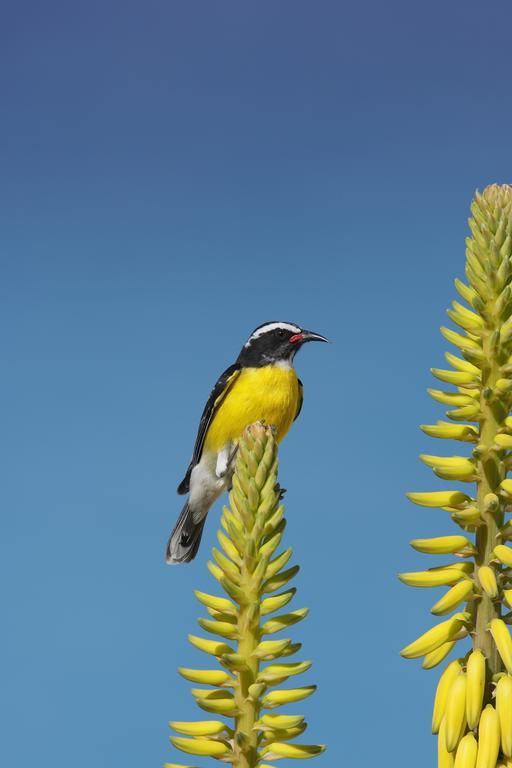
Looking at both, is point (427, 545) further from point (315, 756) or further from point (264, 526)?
point (315, 756)

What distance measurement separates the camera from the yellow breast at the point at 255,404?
13375 millimetres

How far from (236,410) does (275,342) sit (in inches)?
57.4

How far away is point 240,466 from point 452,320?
1.06 meters

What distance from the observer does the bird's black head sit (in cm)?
1432

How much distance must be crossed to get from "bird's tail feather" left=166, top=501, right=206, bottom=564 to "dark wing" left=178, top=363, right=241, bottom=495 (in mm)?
920

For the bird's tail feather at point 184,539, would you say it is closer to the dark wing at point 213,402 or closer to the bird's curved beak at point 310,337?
the dark wing at point 213,402

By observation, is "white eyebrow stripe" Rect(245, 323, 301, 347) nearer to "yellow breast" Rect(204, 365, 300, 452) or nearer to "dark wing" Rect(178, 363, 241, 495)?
"dark wing" Rect(178, 363, 241, 495)

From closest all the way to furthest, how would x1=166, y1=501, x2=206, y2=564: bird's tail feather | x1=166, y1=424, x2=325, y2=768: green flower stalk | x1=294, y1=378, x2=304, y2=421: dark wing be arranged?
x1=166, y1=424, x2=325, y2=768: green flower stalk, x1=294, y1=378, x2=304, y2=421: dark wing, x1=166, y1=501, x2=206, y2=564: bird's tail feather

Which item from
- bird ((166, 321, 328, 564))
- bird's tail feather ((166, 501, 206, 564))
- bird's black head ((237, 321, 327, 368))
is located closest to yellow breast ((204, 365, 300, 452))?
bird ((166, 321, 328, 564))

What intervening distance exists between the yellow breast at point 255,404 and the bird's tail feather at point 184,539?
1.38m

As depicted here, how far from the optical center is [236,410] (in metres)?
13.4

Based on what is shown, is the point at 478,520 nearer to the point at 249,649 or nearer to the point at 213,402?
the point at 249,649

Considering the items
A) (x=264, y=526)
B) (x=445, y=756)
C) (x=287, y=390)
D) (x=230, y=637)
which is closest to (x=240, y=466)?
(x=264, y=526)

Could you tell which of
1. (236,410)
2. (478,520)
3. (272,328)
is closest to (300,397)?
(272,328)
